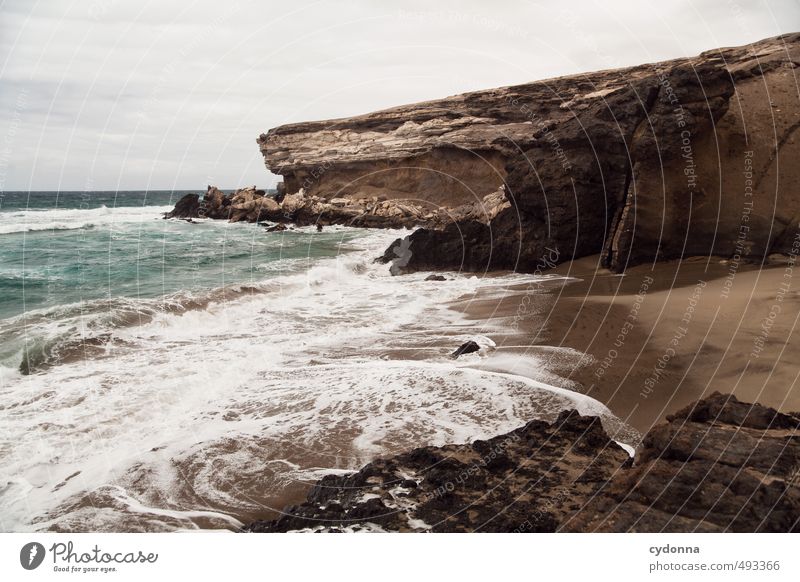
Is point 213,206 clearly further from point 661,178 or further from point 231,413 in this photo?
point 231,413

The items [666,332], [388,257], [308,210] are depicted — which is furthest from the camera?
[308,210]

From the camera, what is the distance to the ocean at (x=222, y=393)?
14.4 ft

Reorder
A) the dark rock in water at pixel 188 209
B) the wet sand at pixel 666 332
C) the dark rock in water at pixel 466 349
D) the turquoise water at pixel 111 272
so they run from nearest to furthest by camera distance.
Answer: the wet sand at pixel 666 332 < the dark rock in water at pixel 466 349 < the turquoise water at pixel 111 272 < the dark rock in water at pixel 188 209

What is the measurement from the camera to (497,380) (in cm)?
599

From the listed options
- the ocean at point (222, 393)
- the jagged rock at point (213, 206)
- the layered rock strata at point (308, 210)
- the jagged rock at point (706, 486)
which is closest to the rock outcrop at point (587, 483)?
the jagged rock at point (706, 486)

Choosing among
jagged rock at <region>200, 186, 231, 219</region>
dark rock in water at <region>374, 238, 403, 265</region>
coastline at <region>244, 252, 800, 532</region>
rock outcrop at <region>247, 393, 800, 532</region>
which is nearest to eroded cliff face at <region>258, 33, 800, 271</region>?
dark rock in water at <region>374, 238, 403, 265</region>

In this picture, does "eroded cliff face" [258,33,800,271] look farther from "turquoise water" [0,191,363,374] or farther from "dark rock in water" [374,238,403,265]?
"turquoise water" [0,191,363,374]

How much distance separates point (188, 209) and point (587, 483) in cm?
3629

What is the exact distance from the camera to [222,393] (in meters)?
6.25

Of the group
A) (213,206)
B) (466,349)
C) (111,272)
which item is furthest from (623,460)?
(213,206)

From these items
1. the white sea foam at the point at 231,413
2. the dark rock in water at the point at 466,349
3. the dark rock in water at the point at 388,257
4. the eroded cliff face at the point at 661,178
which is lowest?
A: the white sea foam at the point at 231,413

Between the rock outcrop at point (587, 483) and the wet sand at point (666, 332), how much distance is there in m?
Answer: 1.19

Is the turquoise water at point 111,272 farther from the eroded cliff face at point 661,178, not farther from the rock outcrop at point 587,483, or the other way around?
the rock outcrop at point 587,483
